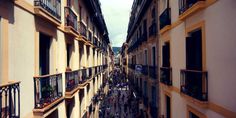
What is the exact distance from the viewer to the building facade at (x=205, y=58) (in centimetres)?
605

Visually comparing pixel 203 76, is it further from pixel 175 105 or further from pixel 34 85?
pixel 34 85

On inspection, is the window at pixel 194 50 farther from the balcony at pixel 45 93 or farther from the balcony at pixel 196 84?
the balcony at pixel 45 93

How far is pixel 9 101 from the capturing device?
5266mm

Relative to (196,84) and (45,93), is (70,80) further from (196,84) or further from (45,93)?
(196,84)

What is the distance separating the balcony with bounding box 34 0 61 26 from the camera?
7458 mm

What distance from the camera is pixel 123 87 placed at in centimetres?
→ 5194

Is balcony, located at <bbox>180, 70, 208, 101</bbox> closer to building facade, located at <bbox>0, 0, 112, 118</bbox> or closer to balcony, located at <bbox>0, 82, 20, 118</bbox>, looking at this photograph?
building facade, located at <bbox>0, 0, 112, 118</bbox>

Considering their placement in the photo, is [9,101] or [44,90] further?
Result: [44,90]

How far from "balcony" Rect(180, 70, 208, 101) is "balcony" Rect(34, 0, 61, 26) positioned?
504 centimetres

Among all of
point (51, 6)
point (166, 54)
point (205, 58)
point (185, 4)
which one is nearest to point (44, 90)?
point (51, 6)

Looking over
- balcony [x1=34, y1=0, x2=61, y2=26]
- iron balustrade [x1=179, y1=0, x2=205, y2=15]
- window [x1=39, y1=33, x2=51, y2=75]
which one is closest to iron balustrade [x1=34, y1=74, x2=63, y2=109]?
window [x1=39, y1=33, x2=51, y2=75]

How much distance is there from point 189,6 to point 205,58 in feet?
7.19

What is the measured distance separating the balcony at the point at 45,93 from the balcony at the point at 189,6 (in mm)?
5157

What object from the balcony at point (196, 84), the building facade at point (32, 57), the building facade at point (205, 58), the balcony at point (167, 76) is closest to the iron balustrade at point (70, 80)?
the building facade at point (32, 57)
